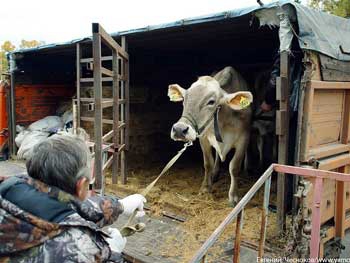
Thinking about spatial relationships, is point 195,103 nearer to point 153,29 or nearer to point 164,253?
point 153,29

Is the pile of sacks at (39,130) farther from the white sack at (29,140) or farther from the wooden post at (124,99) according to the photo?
the wooden post at (124,99)

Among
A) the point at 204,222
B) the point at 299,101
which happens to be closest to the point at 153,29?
the point at 299,101

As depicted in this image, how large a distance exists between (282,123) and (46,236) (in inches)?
101

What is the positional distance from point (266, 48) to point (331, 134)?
311 cm

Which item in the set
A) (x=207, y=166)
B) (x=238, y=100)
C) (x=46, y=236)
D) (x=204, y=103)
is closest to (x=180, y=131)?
(x=204, y=103)

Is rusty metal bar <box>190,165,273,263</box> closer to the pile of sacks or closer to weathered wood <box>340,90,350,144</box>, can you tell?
weathered wood <box>340,90,350,144</box>

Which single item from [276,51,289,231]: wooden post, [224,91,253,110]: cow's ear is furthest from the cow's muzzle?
[276,51,289,231]: wooden post

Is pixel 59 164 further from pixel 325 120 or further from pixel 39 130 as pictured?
pixel 39 130

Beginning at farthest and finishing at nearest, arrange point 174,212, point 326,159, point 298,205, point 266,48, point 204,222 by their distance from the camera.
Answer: point 266,48 < point 174,212 < point 204,222 < point 326,159 < point 298,205

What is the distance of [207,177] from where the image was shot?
5156 mm

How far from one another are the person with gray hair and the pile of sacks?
20.0 feet

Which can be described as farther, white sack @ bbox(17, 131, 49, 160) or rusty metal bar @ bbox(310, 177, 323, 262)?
white sack @ bbox(17, 131, 49, 160)

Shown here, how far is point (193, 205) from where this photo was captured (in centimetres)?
459

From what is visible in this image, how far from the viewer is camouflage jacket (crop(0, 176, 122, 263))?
53.7 inches
